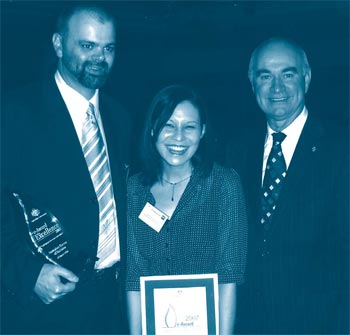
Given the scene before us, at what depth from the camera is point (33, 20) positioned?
17.8 feet

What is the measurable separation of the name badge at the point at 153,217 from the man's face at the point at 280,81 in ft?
2.85

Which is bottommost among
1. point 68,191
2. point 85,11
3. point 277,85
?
point 68,191

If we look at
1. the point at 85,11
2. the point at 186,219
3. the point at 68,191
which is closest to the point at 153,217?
the point at 186,219

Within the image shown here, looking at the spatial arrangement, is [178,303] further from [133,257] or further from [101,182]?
[101,182]

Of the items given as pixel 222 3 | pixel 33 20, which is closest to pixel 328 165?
pixel 222 3

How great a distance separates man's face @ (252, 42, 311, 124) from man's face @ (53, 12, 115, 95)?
92cm

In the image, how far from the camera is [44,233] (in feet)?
6.62

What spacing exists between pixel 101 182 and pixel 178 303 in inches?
29.5

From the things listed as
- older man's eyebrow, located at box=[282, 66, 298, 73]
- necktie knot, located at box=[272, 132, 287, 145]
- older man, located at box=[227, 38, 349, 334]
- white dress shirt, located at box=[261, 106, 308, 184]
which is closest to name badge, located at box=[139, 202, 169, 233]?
older man, located at box=[227, 38, 349, 334]

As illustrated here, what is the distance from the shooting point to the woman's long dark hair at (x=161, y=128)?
246cm

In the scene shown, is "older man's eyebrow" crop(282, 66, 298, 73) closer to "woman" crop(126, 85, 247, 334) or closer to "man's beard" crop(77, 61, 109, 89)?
"woman" crop(126, 85, 247, 334)

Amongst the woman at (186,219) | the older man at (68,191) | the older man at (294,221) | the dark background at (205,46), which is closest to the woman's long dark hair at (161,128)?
the woman at (186,219)

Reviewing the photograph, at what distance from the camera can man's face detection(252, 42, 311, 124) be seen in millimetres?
2615

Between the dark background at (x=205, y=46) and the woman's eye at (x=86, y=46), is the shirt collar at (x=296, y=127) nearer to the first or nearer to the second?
the woman's eye at (x=86, y=46)
